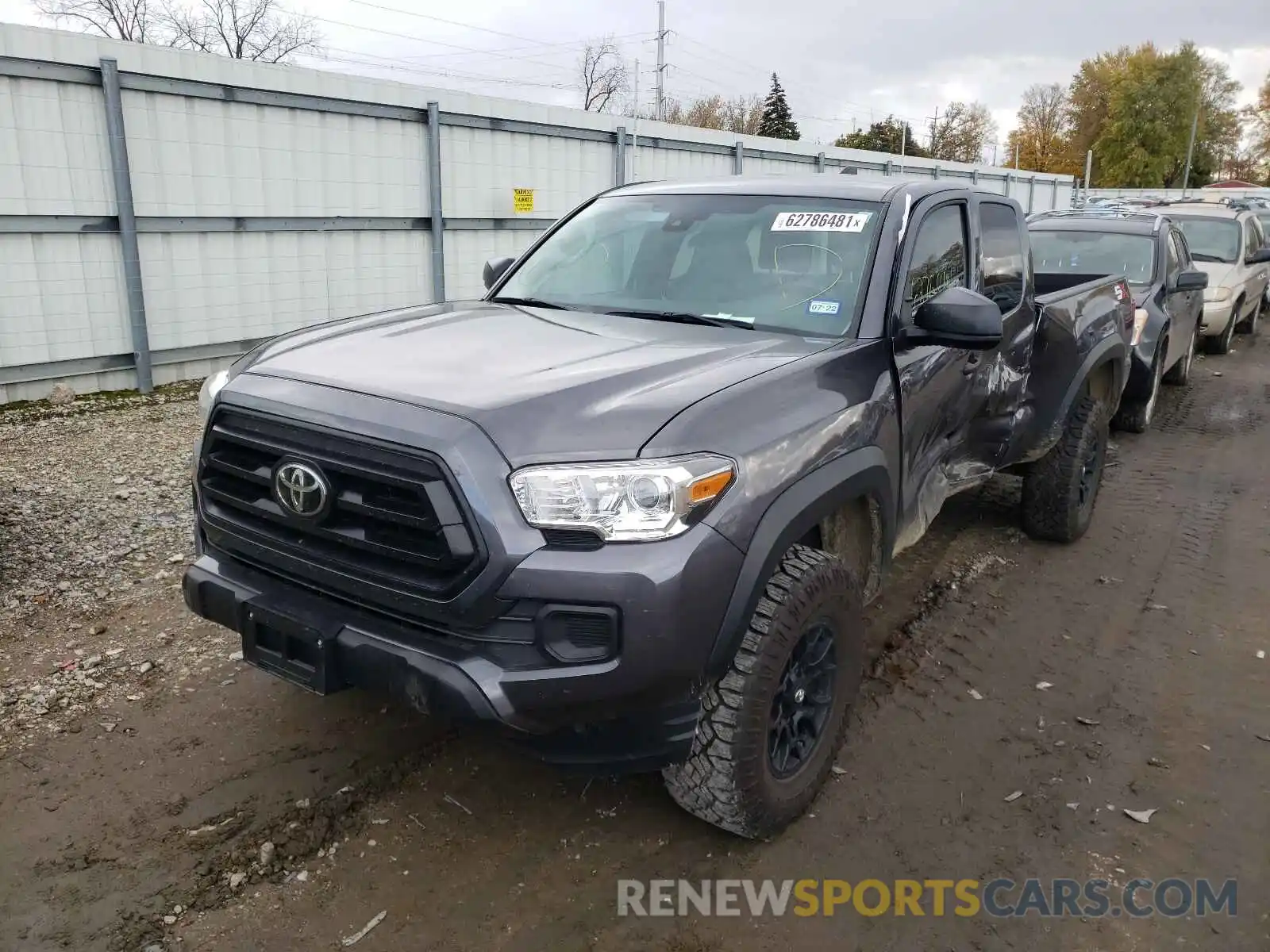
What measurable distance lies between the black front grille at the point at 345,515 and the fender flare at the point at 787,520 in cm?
65

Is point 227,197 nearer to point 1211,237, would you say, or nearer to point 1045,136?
point 1211,237

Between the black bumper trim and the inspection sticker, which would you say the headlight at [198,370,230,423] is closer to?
the black bumper trim

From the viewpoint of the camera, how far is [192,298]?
8.98 meters

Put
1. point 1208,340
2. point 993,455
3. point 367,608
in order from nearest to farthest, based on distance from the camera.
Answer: point 367,608 < point 993,455 < point 1208,340

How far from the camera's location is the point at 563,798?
10.2 feet

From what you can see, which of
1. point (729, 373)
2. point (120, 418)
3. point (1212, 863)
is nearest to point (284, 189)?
point (120, 418)

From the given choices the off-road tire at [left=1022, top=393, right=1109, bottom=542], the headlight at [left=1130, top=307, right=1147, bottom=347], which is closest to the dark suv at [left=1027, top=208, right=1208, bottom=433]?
the headlight at [left=1130, top=307, right=1147, bottom=347]

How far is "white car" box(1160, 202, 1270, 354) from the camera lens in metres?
11.8

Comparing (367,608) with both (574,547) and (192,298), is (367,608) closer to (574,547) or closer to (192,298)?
(574,547)

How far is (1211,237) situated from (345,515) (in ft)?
42.7

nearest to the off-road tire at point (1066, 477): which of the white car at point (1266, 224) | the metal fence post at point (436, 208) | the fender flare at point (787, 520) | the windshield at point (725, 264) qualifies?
the windshield at point (725, 264)

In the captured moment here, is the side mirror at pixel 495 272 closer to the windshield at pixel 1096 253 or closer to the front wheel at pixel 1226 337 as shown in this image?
the windshield at pixel 1096 253

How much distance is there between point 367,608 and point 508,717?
0.51 meters

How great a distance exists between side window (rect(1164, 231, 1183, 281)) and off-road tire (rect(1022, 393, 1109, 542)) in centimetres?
389
